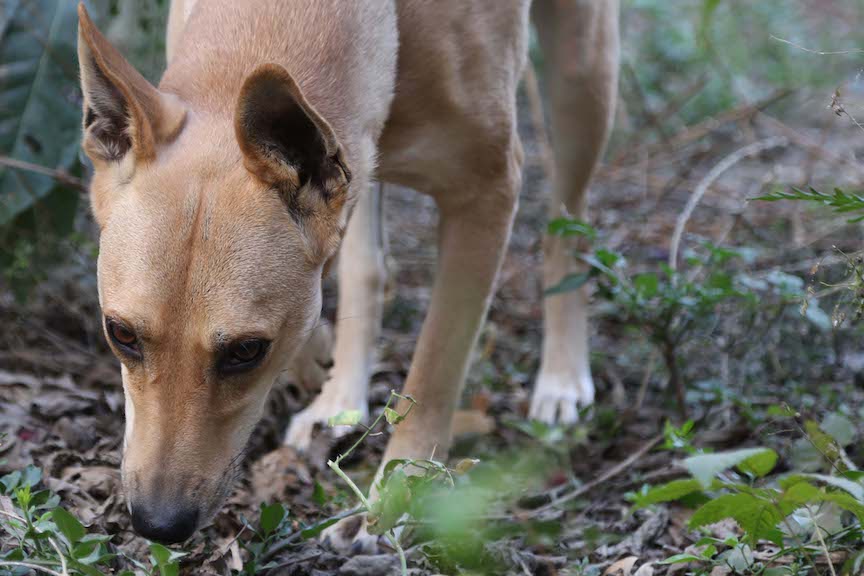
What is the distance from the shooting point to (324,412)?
416 cm

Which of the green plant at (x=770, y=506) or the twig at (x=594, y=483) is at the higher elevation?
the green plant at (x=770, y=506)

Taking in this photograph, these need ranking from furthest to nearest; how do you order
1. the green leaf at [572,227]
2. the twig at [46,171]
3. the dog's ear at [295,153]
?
the twig at [46,171], the green leaf at [572,227], the dog's ear at [295,153]

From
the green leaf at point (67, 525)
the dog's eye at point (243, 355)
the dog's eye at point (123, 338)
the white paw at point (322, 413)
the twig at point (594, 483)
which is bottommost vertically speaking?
the white paw at point (322, 413)

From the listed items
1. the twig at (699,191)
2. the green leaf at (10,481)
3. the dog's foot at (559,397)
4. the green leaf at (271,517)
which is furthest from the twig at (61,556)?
the dog's foot at (559,397)

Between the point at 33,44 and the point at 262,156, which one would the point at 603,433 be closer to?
the point at 262,156

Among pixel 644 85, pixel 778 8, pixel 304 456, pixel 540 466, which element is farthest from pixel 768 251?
pixel 778 8

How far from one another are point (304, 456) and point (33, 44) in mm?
2037

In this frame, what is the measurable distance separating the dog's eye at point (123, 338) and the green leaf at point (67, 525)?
45 centimetres

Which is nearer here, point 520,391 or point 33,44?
point 33,44

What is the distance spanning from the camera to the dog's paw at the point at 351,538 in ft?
9.91

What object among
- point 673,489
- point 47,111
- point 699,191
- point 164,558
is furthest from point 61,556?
point 699,191

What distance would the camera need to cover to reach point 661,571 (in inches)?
107

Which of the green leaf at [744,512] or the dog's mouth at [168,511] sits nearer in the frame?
the green leaf at [744,512]

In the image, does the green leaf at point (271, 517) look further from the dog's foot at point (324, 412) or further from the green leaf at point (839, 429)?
the green leaf at point (839, 429)
